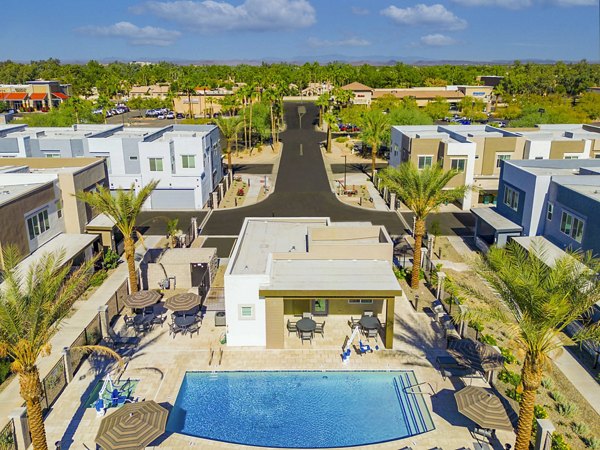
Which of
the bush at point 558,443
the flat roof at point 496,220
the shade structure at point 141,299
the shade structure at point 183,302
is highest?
the flat roof at point 496,220

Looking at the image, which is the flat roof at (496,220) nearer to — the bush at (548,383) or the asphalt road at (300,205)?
the asphalt road at (300,205)

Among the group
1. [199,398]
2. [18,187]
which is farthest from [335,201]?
[199,398]

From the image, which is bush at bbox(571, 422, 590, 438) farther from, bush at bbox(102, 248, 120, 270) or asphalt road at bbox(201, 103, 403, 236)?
bush at bbox(102, 248, 120, 270)

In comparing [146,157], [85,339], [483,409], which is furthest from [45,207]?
[483,409]

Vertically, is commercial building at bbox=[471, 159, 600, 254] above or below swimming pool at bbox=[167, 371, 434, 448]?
above

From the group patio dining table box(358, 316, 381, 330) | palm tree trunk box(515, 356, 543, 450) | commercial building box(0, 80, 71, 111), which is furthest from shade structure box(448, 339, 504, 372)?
commercial building box(0, 80, 71, 111)

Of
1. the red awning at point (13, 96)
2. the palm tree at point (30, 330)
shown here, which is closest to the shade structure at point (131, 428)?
the palm tree at point (30, 330)
